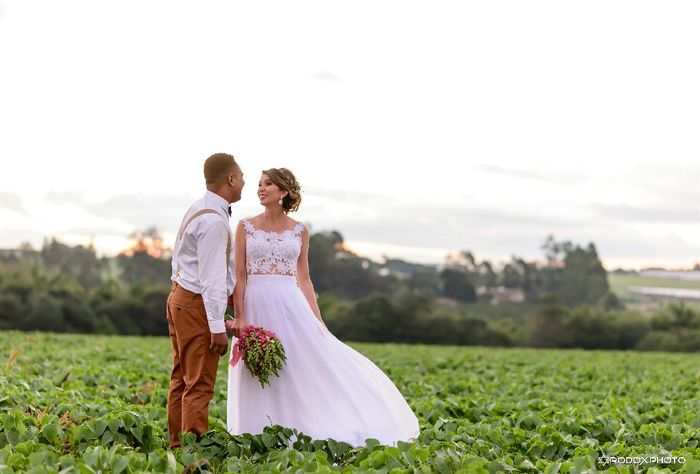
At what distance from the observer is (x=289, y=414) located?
8.67m

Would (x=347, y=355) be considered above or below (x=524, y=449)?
above

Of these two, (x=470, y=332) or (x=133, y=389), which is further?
(x=470, y=332)

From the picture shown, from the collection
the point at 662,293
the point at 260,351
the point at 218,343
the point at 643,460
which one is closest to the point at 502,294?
the point at 662,293

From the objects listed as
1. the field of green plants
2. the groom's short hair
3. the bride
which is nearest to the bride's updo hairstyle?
the bride

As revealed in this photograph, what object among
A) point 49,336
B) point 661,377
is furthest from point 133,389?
point 49,336

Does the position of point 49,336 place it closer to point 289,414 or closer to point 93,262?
point 289,414

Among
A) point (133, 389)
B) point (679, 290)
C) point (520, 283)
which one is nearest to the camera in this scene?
point (133, 389)

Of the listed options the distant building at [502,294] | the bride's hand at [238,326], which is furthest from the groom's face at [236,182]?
the distant building at [502,294]

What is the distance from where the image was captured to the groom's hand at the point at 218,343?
800 cm

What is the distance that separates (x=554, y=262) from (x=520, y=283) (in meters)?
4.75

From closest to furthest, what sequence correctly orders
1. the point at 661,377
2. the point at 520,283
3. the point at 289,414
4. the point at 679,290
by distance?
the point at 289,414
the point at 661,377
the point at 520,283
the point at 679,290

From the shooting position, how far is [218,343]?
805 centimetres

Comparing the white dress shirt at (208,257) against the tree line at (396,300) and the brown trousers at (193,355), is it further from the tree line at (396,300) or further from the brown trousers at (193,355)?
the tree line at (396,300)

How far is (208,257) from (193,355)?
907 mm
